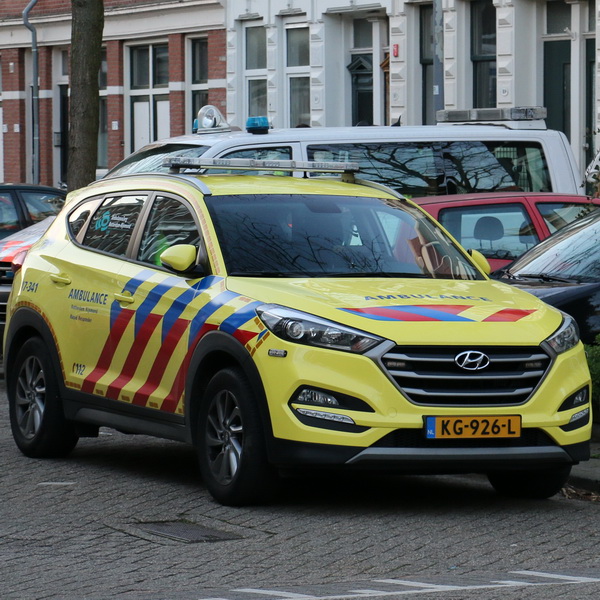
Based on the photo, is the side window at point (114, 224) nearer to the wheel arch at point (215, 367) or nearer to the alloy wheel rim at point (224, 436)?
the wheel arch at point (215, 367)

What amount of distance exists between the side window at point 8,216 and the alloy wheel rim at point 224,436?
35.3 feet

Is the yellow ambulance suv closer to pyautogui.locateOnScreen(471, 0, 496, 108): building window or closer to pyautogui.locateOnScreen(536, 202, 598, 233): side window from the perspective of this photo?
pyautogui.locateOnScreen(536, 202, 598, 233): side window

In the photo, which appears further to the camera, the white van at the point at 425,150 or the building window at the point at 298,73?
the building window at the point at 298,73

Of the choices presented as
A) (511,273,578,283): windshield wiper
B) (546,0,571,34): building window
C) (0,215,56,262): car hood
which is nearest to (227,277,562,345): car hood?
(511,273,578,283): windshield wiper

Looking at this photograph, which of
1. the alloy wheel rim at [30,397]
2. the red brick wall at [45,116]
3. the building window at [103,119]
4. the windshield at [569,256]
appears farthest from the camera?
the red brick wall at [45,116]

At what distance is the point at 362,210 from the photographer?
10141mm

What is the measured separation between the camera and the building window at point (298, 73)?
33281 millimetres

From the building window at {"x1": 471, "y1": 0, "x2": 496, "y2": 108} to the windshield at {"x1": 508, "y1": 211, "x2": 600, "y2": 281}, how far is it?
16751 millimetres

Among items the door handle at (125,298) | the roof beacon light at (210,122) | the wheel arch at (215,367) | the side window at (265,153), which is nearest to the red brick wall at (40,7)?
the roof beacon light at (210,122)

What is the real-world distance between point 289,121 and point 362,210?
23754 mm

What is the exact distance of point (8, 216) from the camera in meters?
19.7

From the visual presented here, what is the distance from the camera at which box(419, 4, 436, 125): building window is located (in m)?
30.5

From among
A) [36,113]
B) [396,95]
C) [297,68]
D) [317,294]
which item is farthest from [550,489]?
[36,113]

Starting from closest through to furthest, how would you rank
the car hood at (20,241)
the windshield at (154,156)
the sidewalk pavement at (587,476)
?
the sidewalk pavement at (587,476) < the windshield at (154,156) < the car hood at (20,241)
